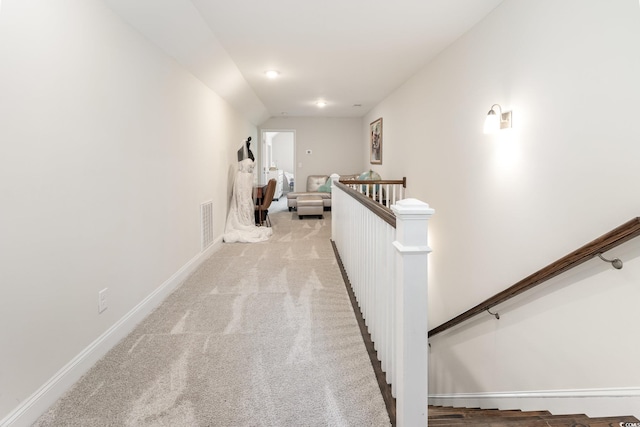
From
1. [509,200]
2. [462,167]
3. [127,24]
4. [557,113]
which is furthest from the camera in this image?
[462,167]

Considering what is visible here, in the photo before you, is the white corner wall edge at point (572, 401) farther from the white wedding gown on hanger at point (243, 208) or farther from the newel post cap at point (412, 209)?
the white wedding gown on hanger at point (243, 208)

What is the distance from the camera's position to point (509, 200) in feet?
8.23

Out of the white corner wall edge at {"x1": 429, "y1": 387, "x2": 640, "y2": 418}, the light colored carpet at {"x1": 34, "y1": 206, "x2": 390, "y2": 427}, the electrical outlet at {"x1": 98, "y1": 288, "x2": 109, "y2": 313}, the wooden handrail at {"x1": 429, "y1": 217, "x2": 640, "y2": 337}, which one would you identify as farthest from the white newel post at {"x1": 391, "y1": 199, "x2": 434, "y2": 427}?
the electrical outlet at {"x1": 98, "y1": 288, "x2": 109, "y2": 313}

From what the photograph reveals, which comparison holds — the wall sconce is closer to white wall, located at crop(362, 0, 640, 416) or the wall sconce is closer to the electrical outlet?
white wall, located at crop(362, 0, 640, 416)

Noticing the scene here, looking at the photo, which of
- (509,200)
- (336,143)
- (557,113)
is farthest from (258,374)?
(336,143)

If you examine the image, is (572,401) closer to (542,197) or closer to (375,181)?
Answer: (542,197)

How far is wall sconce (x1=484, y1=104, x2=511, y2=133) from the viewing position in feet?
8.48

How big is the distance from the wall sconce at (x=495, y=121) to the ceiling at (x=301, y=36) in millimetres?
796

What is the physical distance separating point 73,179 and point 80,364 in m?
0.95

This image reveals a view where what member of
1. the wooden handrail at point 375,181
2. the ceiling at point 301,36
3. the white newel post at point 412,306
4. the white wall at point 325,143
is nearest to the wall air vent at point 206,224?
the ceiling at point 301,36

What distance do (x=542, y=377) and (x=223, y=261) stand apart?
3136 millimetres

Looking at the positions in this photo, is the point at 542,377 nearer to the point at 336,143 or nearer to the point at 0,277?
the point at 0,277

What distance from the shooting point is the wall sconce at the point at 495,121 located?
2586 mm

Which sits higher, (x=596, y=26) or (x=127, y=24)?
(x=127, y=24)
